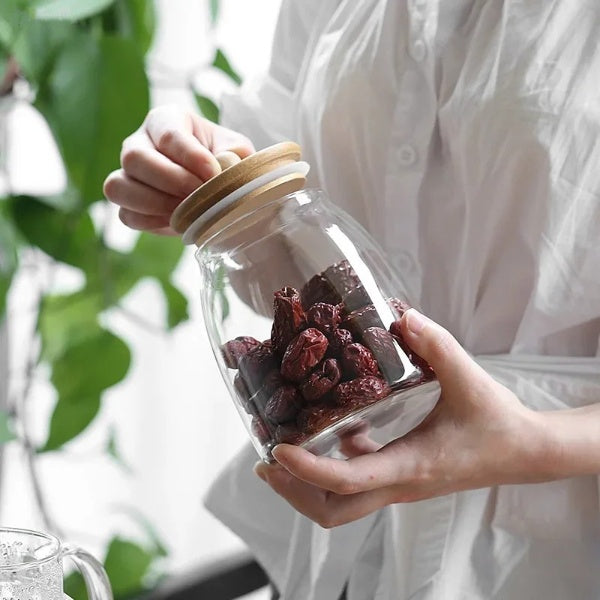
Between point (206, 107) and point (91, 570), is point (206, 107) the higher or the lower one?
the higher one

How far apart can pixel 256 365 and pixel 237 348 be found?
0.02 meters

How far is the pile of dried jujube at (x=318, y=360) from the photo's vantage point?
49 centimetres

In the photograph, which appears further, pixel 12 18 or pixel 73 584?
pixel 73 584

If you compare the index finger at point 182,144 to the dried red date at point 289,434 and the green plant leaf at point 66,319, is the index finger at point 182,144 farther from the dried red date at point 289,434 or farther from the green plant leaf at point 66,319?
the green plant leaf at point 66,319

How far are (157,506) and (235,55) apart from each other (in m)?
0.77

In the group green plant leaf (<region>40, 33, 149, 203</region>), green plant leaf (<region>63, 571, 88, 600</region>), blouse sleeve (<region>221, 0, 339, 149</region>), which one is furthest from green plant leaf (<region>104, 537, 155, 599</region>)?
blouse sleeve (<region>221, 0, 339, 149</region>)

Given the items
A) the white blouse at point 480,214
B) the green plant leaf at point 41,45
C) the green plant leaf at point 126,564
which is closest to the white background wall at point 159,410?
the green plant leaf at point 126,564

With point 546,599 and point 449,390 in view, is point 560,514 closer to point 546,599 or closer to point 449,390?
point 546,599

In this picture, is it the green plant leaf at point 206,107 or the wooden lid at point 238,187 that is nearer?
the wooden lid at point 238,187

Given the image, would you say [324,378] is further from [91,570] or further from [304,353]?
[91,570]

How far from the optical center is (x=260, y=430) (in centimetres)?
55

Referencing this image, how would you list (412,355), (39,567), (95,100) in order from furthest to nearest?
(95,100)
(412,355)
(39,567)

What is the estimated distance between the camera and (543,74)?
0.66m

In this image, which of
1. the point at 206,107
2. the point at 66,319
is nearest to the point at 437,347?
the point at 206,107
